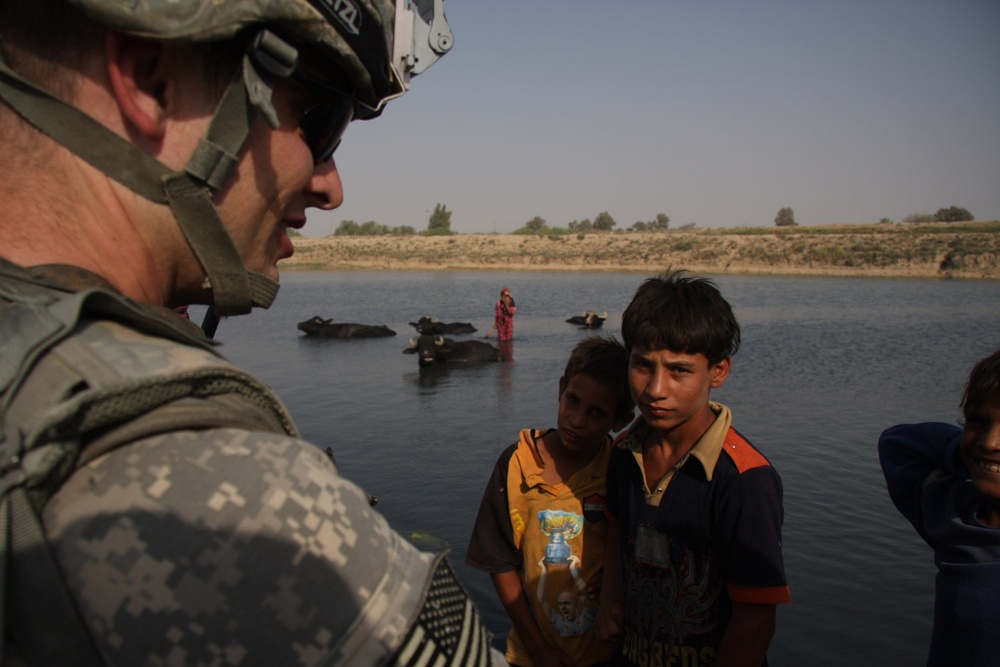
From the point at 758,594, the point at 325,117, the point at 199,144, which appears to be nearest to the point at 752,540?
the point at 758,594

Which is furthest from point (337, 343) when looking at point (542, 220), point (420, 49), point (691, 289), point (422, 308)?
point (542, 220)

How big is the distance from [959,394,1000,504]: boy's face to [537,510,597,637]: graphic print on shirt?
161 centimetres

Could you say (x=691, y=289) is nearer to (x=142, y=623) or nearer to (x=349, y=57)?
(x=349, y=57)

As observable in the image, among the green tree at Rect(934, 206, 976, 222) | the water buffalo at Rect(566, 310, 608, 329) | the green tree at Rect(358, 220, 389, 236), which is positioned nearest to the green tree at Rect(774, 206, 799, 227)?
the green tree at Rect(934, 206, 976, 222)

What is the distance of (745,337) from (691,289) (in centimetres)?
1786

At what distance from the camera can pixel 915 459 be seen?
3.16 m

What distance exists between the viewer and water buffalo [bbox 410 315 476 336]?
19.6m

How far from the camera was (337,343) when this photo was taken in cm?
1997

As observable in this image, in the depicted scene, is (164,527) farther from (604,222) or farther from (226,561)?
(604,222)

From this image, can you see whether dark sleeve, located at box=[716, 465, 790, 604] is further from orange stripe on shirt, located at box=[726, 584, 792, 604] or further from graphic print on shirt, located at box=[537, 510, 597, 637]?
graphic print on shirt, located at box=[537, 510, 597, 637]

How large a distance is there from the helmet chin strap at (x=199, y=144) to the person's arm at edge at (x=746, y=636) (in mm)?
2347

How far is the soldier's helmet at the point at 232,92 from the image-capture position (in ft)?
3.15

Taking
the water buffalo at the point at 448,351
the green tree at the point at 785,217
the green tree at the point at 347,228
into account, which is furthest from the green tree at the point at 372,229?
the water buffalo at the point at 448,351

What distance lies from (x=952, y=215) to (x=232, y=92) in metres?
88.6
